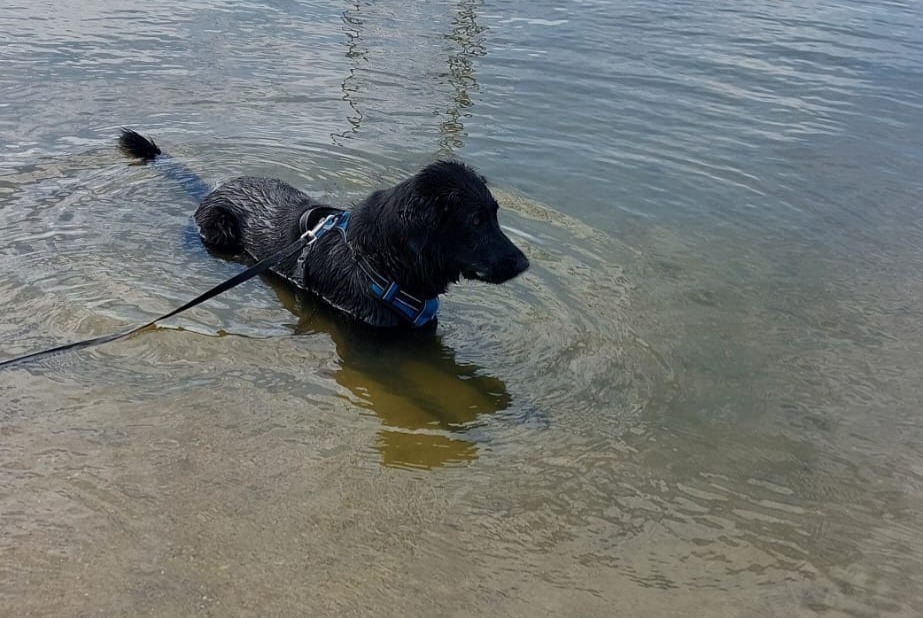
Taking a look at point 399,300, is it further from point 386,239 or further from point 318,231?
point 318,231

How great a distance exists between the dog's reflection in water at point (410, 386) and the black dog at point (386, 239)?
153 millimetres

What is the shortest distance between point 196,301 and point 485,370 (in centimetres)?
190

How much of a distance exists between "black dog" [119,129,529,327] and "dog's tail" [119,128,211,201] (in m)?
0.82

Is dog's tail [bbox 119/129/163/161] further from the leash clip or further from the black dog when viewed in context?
the leash clip

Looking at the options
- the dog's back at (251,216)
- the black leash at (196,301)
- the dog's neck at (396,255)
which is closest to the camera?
the black leash at (196,301)

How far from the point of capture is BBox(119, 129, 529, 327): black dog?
5.29 metres

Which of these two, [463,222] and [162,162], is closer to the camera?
[463,222]

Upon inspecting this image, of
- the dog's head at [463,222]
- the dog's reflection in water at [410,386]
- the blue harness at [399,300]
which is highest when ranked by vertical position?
the dog's head at [463,222]

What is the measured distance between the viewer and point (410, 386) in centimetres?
515

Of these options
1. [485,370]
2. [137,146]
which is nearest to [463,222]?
[485,370]

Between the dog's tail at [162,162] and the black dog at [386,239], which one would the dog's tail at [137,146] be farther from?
the black dog at [386,239]

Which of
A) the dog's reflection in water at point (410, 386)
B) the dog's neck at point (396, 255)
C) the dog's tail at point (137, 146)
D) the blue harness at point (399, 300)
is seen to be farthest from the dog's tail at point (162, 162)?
the blue harness at point (399, 300)

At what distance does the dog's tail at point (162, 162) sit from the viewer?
7.59 m

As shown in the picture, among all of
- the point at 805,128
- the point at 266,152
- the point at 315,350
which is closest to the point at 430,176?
the point at 315,350
